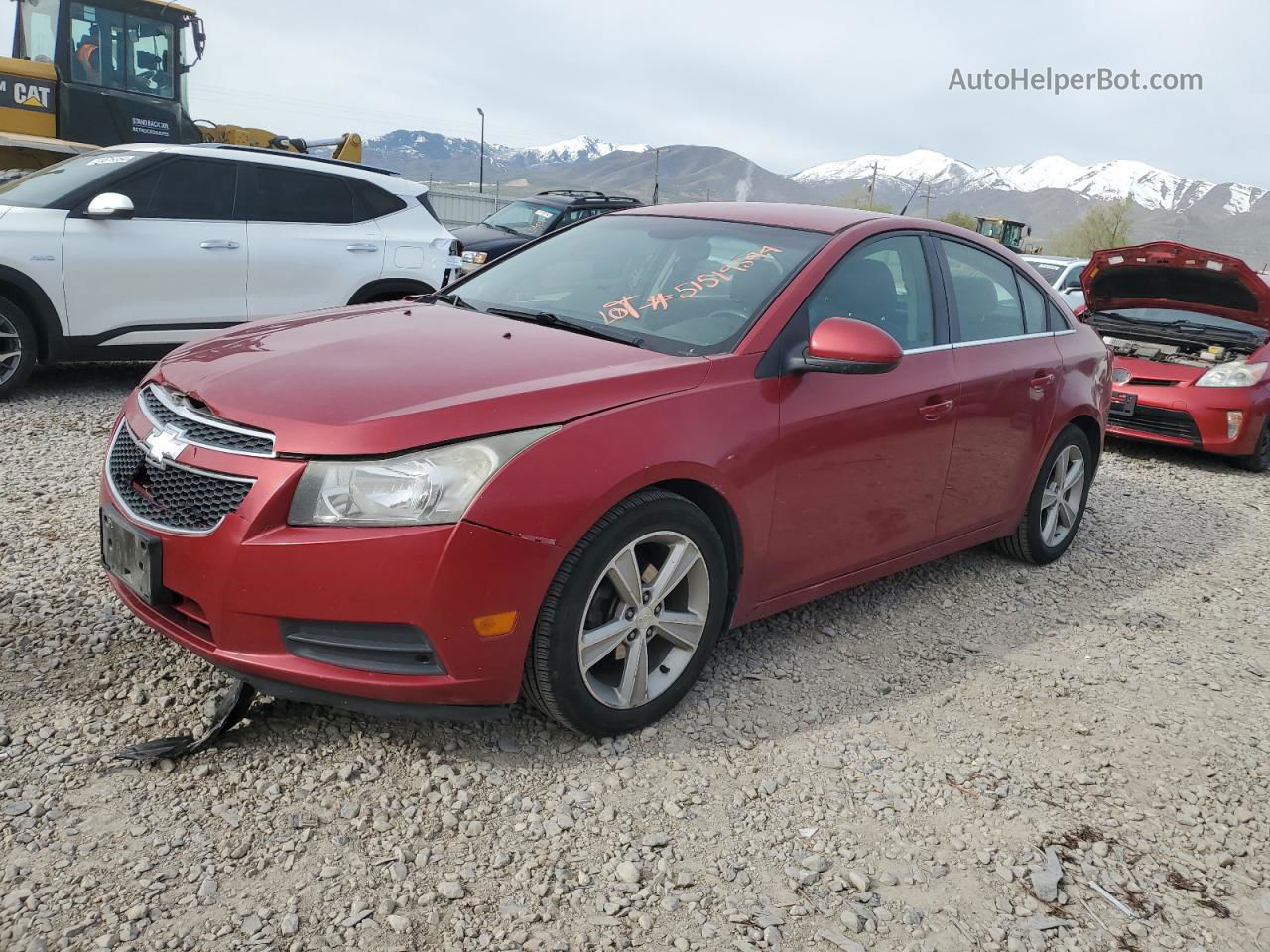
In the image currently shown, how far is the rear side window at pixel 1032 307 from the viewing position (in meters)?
4.87

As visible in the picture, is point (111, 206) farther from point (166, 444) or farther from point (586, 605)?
point (586, 605)

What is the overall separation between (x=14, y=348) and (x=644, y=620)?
219 inches

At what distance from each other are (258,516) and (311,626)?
0.32 m

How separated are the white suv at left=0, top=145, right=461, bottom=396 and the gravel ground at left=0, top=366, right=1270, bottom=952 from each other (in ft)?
9.67

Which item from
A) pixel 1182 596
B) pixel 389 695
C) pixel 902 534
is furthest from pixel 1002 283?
pixel 389 695

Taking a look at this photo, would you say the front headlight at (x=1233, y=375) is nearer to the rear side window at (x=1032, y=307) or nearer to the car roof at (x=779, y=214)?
the rear side window at (x=1032, y=307)

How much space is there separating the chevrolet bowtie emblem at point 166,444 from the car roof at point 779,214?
7.32ft

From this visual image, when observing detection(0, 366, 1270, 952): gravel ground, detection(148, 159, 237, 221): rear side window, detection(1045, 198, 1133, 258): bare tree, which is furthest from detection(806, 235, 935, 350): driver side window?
detection(1045, 198, 1133, 258): bare tree

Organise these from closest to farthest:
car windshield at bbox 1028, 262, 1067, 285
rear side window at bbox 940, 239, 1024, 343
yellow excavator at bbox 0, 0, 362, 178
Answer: rear side window at bbox 940, 239, 1024, 343 → yellow excavator at bbox 0, 0, 362, 178 → car windshield at bbox 1028, 262, 1067, 285

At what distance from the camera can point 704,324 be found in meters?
3.54

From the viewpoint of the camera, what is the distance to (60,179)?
7.08 meters

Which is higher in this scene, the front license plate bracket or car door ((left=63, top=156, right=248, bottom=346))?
car door ((left=63, top=156, right=248, bottom=346))

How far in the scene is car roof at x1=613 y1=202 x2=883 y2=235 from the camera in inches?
159

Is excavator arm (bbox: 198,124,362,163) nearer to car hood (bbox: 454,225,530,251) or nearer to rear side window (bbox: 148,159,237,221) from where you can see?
car hood (bbox: 454,225,530,251)
